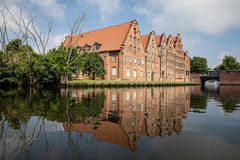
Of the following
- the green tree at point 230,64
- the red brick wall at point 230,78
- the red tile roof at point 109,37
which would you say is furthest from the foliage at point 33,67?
the green tree at point 230,64

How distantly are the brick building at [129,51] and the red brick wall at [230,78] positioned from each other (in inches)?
1192

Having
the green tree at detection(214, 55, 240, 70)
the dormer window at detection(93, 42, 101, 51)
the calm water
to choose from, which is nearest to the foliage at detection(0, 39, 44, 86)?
the dormer window at detection(93, 42, 101, 51)

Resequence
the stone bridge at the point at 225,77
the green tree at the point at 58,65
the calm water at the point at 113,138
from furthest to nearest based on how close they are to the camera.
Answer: the stone bridge at the point at 225,77 → the green tree at the point at 58,65 → the calm water at the point at 113,138

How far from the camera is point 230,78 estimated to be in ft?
297

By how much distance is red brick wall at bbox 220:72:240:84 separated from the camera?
89.9m

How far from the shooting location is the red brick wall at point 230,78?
8988cm

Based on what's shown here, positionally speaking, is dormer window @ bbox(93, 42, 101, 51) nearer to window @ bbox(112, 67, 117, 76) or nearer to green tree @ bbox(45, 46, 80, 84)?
window @ bbox(112, 67, 117, 76)

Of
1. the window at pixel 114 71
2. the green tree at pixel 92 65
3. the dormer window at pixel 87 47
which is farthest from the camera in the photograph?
the dormer window at pixel 87 47

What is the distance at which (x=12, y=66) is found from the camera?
33188 millimetres

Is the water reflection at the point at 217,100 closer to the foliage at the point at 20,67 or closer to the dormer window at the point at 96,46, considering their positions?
the foliage at the point at 20,67

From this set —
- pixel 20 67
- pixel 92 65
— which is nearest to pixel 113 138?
pixel 20 67

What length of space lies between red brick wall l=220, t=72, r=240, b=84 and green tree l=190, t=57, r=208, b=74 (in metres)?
19.8

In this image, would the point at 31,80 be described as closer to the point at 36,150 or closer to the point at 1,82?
the point at 1,82

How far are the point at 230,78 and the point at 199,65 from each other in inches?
912
